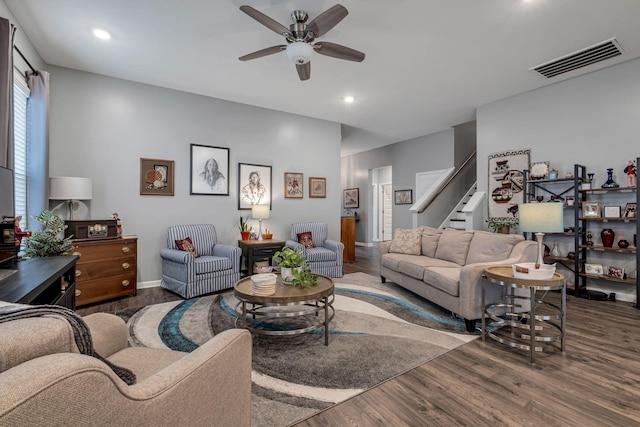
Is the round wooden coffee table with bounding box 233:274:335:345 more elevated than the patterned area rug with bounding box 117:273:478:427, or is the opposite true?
the round wooden coffee table with bounding box 233:274:335:345

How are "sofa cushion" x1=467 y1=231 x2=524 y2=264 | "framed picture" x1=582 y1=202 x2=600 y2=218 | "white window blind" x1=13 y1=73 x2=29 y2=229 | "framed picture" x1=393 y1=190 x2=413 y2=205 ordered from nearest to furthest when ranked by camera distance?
"white window blind" x1=13 y1=73 x2=29 y2=229 → "sofa cushion" x1=467 y1=231 x2=524 y2=264 → "framed picture" x1=582 y1=202 x2=600 y2=218 → "framed picture" x1=393 y1=190 x2=413 y2=205

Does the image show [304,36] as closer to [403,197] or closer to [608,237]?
[608,237]

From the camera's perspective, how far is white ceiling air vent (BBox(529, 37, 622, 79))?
3332mm

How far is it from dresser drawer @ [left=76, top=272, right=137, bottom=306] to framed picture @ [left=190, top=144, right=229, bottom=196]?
1.51 m

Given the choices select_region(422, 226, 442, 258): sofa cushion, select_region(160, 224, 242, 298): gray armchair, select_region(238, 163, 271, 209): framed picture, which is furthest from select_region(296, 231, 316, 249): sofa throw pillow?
select_region(422, 226, 442, 258): sofa cushion

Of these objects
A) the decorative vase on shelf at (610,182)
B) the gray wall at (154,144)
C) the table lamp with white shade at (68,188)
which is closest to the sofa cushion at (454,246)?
the decorative vase on shelf at (610,182)

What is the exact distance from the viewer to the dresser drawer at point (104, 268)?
3.49 metres

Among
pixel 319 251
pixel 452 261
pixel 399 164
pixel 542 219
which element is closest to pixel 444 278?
pixel 452 261

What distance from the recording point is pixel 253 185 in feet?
17.0

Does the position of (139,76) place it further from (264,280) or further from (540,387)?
(540,387)

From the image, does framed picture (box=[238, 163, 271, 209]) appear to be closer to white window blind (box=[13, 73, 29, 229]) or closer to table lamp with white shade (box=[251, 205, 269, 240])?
table lamp with white shade (box=[251, 205, 269, 240])

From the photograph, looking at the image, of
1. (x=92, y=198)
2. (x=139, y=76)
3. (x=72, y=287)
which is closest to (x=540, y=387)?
(x=72, y=287)

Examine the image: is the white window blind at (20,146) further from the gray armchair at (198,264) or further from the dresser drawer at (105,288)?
the gray armchair at (198,264)

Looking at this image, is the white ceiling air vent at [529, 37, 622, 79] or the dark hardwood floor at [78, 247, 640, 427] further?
the white ceiling air vent at [529, 37, 622, 79]
